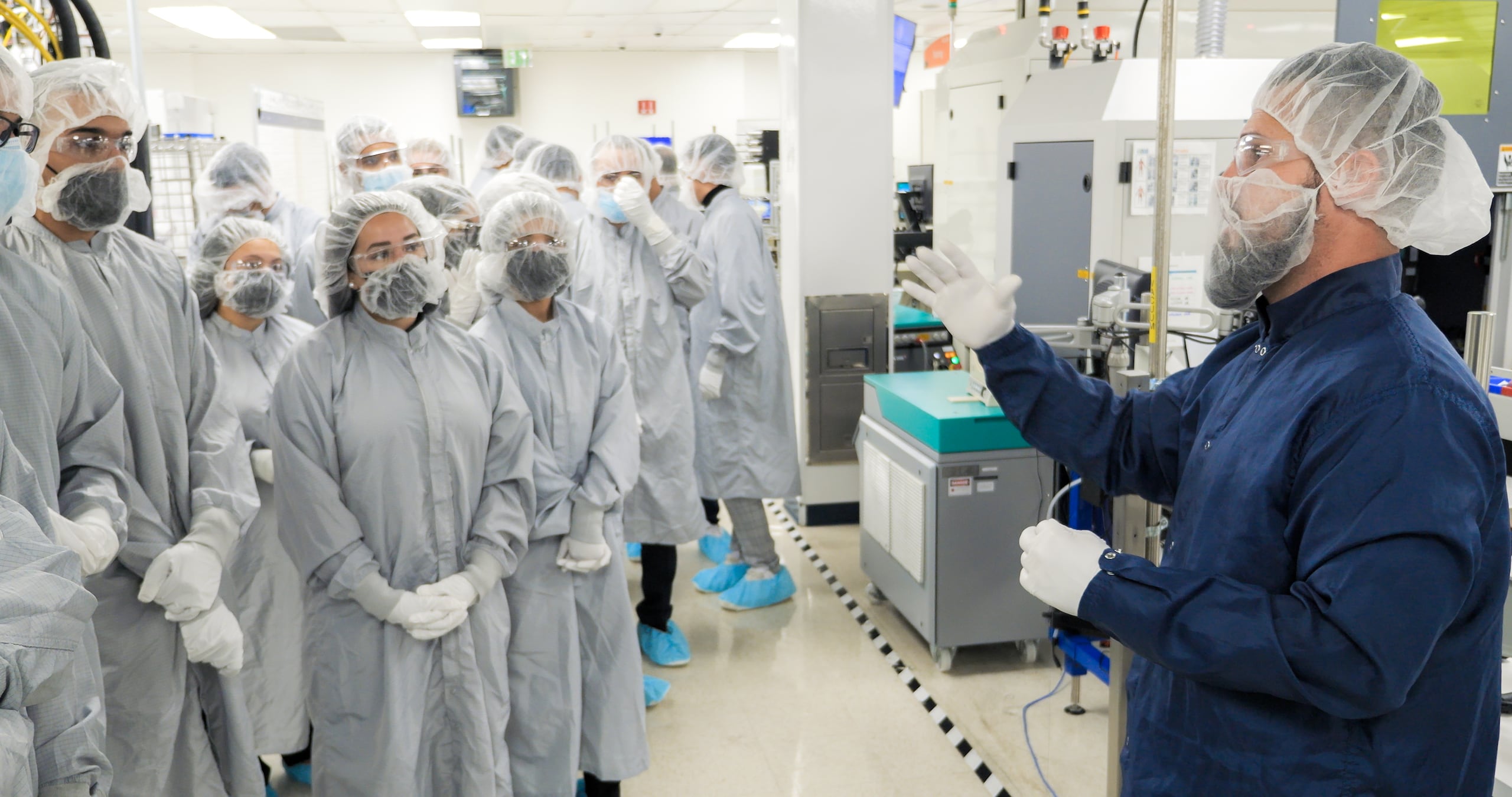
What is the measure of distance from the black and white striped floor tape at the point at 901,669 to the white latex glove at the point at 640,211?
1.46 m

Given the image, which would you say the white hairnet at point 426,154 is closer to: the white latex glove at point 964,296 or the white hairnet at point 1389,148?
the white latex glove at point 964,296

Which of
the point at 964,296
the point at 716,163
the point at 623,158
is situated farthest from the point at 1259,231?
the point at 716,163

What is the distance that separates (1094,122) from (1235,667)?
304 centimetres

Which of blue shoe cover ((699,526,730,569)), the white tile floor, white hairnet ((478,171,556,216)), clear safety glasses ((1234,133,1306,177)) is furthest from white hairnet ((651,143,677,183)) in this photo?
clear safety glasses ((1234,133,1306,177))

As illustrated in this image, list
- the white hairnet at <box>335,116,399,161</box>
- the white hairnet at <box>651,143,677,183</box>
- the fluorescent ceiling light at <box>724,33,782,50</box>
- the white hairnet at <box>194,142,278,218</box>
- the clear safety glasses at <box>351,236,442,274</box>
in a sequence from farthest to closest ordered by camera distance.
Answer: the fluorescent ceiling light at <box>724,33,782,50</box>, the white hairnet at <box>651,143,677,183</box>, the white hairnet at <box>335,116,399,161</box>, the white hairnet at <box>194,142,278,218</box>, the clear safety glasses at <box>351,236,442,274</box>

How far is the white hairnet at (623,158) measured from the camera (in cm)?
366

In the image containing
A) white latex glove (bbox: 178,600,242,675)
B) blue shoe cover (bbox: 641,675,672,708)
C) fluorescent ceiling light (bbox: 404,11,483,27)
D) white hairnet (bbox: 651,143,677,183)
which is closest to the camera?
white latex glove (bbox: 178,600,242,675)

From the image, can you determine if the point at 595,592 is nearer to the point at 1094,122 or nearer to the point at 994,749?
the point at 994,749

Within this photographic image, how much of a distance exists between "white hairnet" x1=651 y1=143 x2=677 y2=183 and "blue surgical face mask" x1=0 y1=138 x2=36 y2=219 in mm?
3108

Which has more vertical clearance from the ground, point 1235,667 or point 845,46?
point 845,46

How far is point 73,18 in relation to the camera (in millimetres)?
2076

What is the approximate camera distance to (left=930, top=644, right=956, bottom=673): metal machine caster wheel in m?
3.27

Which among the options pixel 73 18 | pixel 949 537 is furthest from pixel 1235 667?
pixel 73 18

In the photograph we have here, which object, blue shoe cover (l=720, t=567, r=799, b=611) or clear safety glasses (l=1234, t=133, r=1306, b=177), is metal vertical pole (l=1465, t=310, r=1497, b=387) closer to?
clear safety glasses (l=1234, t=133, r=1306, b=177)
